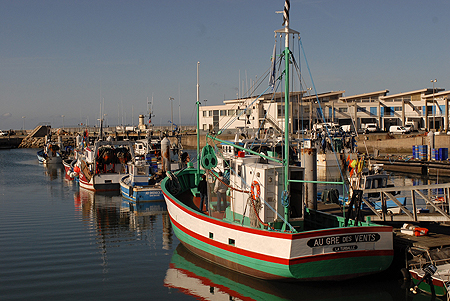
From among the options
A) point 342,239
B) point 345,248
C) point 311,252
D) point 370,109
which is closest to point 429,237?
point 345,248

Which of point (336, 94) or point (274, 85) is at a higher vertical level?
point (336, 94)

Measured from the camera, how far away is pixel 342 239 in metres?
12.0

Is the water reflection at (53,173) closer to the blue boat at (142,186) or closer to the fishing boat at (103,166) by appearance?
the fishing boat at (103,166)

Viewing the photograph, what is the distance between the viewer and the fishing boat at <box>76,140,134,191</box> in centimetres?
3406

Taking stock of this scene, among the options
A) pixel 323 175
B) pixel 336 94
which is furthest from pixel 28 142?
pixel 323 175

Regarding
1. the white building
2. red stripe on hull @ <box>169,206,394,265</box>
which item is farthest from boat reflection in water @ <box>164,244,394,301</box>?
the white building

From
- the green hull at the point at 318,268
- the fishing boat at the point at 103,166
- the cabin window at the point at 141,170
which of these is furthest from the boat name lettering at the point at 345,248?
the fishing boat at the point at 103,166

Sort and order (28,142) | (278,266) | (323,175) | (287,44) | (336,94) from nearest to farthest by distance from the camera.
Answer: (278,266)
(287,44)
(323,175)
(336,94)
(28,142)

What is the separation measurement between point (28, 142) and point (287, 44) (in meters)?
112

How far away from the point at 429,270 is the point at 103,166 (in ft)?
97.0

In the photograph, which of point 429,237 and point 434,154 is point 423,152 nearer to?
point 434,154

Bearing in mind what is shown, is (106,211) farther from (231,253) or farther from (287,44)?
(287,44)

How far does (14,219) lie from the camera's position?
76.1 feet

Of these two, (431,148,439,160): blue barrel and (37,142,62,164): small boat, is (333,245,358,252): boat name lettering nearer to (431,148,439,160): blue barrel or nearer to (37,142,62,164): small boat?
(431,148,439,160): blue barrel
